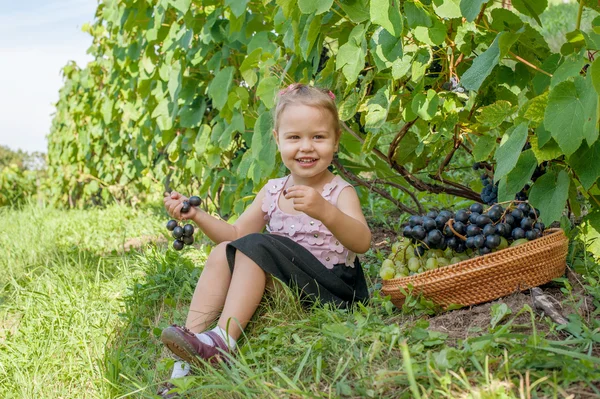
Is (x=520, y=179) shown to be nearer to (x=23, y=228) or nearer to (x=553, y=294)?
(x=553, y=294)

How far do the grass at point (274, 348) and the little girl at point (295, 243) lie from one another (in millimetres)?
81

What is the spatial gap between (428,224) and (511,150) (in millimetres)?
399

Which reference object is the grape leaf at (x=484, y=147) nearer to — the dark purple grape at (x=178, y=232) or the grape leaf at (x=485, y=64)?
the grape leaf at (x=485, y=64)

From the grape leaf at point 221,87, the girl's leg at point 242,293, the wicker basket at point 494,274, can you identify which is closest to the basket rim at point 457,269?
the wicker basket at point 494,274

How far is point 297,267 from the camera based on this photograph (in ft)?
7.29

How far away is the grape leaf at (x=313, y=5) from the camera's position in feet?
6.54

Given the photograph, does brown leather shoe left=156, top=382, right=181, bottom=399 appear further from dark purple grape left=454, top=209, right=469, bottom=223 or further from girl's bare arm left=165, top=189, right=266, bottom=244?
dark purple grape left=454, top=209, right=469, bottom=223

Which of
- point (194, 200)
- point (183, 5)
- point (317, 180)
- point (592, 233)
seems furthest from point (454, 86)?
point (183, 5)

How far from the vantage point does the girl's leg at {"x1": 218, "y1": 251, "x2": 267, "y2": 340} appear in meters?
2.11

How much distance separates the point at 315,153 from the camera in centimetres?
230

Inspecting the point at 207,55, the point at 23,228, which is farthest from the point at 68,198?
the point at 207,55

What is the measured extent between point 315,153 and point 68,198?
264 inches

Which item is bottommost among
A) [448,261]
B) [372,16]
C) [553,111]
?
[448,261]

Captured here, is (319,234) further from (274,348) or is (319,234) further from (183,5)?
(183,5)
